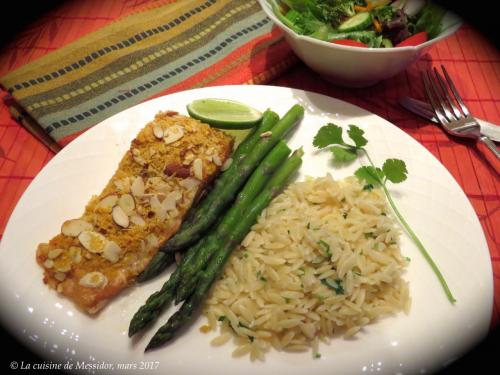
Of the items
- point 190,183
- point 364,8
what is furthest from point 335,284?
point 364,8

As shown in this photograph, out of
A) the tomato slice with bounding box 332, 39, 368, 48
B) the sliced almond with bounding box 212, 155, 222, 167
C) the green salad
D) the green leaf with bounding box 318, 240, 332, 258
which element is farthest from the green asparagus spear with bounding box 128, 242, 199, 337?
the green salad

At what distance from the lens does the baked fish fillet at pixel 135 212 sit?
7.30 ft

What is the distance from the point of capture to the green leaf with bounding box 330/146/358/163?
279cm

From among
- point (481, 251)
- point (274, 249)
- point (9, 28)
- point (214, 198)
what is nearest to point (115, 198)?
point (214, 198)

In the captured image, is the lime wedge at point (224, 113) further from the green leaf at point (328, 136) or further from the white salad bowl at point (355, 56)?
the white salad bowl at point (355, 56)

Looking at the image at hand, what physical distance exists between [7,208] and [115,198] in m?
0.97

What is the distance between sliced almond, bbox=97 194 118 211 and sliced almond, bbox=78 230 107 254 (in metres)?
0.17

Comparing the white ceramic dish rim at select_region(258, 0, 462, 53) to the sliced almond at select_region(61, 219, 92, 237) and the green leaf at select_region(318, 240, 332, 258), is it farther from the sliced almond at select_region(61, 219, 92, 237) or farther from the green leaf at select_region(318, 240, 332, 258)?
the sliced almond at select_region(61, 219, 92, 237)

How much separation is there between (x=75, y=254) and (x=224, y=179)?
1046 millimetres

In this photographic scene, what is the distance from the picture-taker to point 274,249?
7.57 ft

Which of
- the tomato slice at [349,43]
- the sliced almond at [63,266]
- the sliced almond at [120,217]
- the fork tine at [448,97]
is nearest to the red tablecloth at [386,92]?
the fork tine at [448,97]

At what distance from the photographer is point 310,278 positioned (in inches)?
84.0

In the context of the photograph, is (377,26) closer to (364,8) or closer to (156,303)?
(364,8)

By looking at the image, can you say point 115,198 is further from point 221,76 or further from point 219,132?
point 221,76
